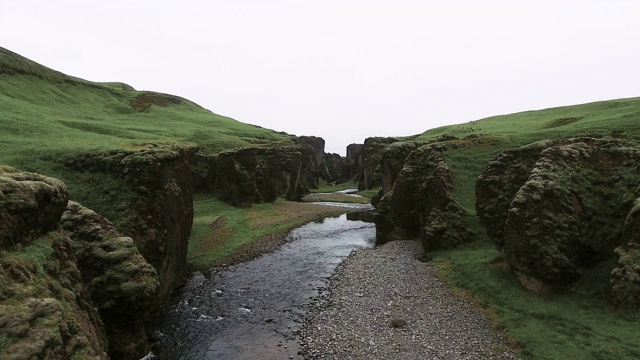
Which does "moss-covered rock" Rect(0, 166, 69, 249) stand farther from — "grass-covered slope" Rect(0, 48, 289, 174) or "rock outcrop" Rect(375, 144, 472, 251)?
"rock outcrop" Rect(375, 144, 472, 251)

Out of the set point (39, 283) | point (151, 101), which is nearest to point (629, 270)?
point (39, 283)

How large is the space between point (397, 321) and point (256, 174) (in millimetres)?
57092

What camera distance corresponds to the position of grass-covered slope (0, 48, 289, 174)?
4444 centimetres

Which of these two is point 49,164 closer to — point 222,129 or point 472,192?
point 472,192

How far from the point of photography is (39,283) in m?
16.0

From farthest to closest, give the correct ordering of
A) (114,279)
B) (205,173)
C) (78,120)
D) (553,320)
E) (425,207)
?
(78,120), (205,173), (425,207), (553,320), (114,279)

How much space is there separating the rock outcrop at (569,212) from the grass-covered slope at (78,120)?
44.4 metres

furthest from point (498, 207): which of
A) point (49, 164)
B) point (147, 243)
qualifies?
point (49, 164)

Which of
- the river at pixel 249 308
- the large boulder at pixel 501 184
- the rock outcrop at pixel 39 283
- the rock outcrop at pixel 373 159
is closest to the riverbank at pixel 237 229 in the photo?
the river at pixel 249 308

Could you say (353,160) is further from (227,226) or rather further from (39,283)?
(39,283)

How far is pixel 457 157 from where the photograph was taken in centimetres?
5519

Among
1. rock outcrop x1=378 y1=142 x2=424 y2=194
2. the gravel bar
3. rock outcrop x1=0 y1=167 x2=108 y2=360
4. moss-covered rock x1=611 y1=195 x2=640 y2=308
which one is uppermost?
rock outcrop x1=378 y1=142 x2=424 y2=194

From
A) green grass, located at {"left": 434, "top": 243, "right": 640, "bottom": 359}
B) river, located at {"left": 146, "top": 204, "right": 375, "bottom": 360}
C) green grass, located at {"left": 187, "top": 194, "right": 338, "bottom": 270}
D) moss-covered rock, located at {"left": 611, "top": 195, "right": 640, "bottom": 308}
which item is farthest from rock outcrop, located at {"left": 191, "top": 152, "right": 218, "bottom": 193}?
moss-covered rock, located at {"left": 611, "top": 195, "right": 640, "bottom": 308}

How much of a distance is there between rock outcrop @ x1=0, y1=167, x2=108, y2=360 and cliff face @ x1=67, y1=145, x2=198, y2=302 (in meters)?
12.6
